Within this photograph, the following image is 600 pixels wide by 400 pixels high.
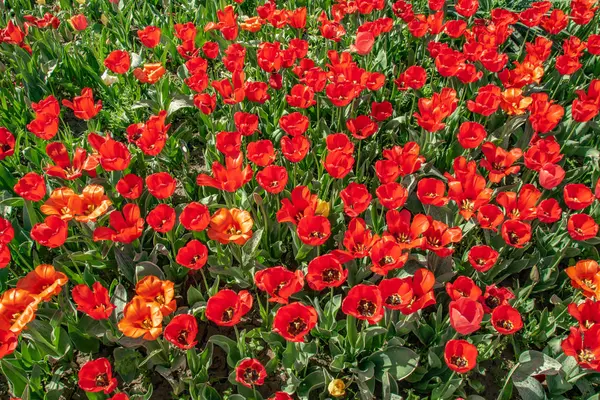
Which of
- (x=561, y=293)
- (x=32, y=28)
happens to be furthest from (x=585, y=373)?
(x=32, y=28)

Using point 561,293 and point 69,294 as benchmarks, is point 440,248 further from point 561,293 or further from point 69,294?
point 69,294

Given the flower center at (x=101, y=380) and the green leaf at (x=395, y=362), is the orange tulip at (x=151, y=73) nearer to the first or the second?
the flower center at (x=101, y=380)

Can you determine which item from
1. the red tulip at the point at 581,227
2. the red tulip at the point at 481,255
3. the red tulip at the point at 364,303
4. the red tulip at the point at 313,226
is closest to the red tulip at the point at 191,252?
the red tulip at the point at 313,226

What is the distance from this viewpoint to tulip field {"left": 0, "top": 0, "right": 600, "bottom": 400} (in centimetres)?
237

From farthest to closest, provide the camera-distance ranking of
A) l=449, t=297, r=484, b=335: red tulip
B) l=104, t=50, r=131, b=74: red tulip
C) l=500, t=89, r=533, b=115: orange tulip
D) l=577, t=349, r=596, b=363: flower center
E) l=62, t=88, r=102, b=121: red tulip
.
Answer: l=104, t=50, r=131, b=74: red tulip < l=500, t=89, r=533, b=115: orange tulip < l=62, t=88, r=102, b=121: red tulip < l=577, t=349, r=596, b=363: flower center < l=449, t=297, r=484, b=335: red tulip

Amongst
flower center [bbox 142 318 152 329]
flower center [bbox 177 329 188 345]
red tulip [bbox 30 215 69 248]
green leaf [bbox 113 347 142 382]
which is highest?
red tulip [bbox 30 215 69 248]

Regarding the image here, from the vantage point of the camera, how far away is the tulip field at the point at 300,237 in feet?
7.79

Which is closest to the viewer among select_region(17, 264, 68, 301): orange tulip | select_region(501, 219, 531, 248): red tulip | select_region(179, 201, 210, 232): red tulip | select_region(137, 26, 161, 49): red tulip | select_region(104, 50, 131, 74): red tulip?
select_region(17, 264, 68, 301): orange tulip

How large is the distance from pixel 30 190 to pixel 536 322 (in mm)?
2621

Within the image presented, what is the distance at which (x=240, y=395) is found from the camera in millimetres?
2473

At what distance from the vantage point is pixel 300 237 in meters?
2.40

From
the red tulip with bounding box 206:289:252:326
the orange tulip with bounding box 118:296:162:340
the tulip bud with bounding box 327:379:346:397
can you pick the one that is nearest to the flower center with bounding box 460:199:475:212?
the tulip bud with bounding box 327:379:346:397

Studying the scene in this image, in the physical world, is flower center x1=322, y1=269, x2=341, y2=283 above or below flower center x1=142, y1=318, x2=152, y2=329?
above

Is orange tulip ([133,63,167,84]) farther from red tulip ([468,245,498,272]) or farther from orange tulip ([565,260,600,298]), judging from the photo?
orange tulip ([565,260,600,298])
